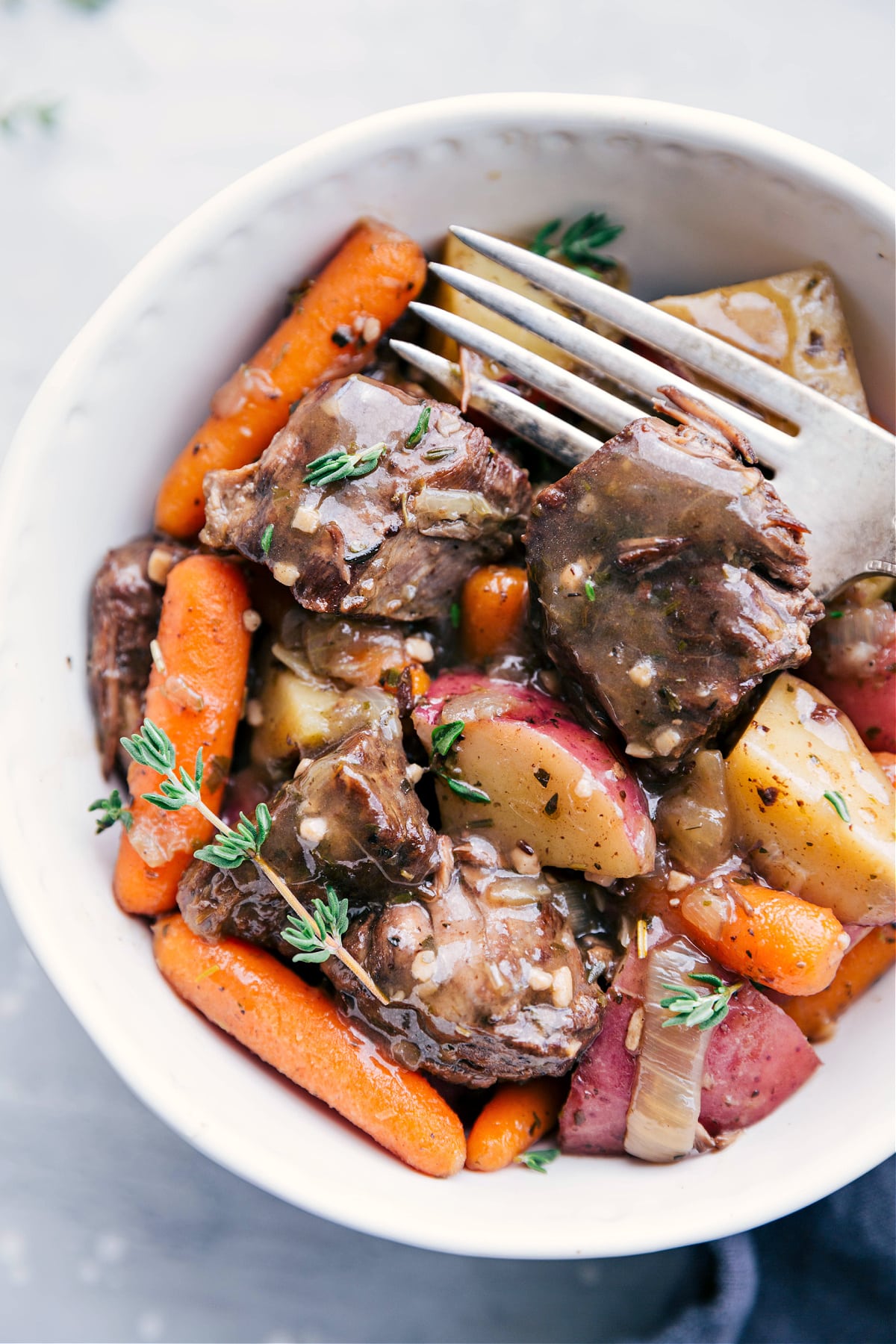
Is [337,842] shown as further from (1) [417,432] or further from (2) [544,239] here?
(2) [544,239]

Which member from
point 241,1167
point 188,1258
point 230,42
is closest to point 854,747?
point 241,1167

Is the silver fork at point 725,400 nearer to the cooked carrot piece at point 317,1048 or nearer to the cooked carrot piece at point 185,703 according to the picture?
the cooked carrot piece at point 185,703

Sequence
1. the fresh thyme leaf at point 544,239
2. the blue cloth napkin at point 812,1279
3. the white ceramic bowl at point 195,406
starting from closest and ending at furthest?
the white ceramic bowl at point 195,406 < the fresh thyme leaf at point 544,239 < the blue cloth napkin at point 812,1279

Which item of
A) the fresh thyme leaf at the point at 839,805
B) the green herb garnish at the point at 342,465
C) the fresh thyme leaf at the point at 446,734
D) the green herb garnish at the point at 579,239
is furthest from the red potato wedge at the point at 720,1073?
the green herb garnish at the point at 579,239

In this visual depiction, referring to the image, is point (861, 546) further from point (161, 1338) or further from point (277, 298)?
point (161, 1338)

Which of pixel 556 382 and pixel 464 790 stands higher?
pixel 556 382

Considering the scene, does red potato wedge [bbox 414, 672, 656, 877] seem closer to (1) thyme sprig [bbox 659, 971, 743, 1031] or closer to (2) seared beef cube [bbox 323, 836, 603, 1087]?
Answer: (2) seared beef cube [bbox 323, 836, 603, 1087]

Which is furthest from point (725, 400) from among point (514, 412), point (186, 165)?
point (186, 165)
